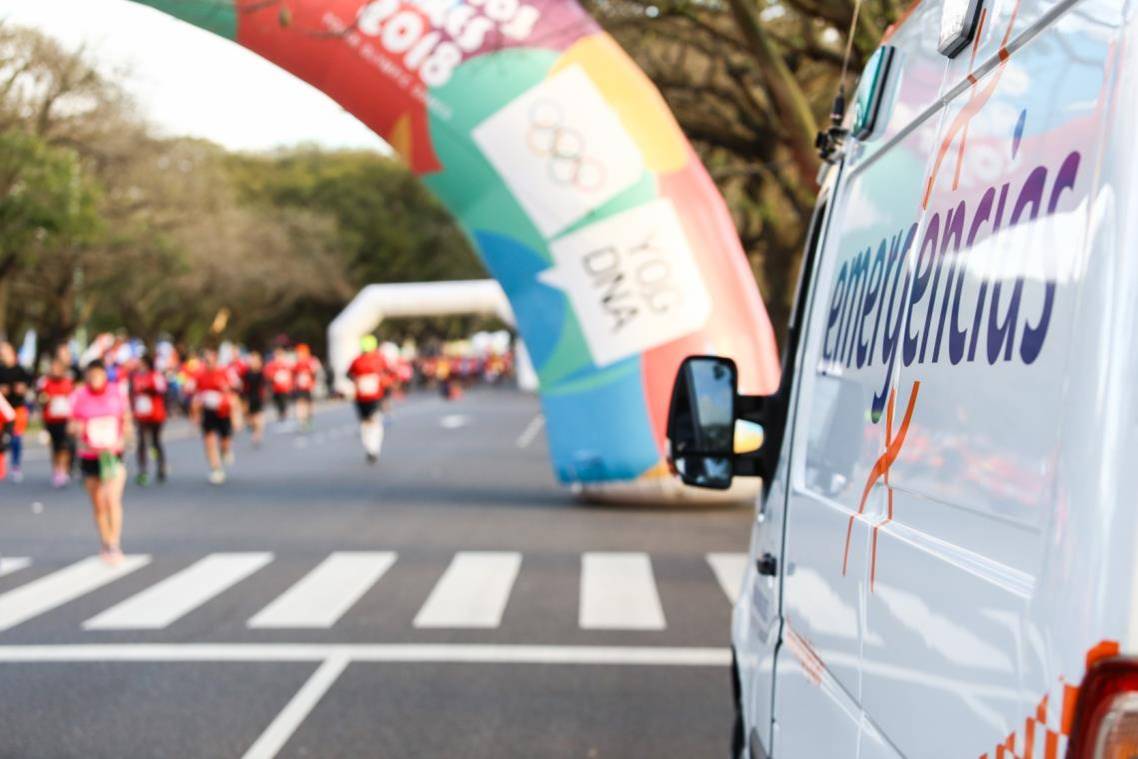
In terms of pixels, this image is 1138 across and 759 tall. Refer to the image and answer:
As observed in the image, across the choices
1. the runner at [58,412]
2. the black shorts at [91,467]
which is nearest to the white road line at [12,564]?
the black shorts at [91,467]

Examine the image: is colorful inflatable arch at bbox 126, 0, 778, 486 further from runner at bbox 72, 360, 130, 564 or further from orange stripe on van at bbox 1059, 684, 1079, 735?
orange stripe on van at bbox 1059, 684, 1079, 735

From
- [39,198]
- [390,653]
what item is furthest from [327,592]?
[39,198]

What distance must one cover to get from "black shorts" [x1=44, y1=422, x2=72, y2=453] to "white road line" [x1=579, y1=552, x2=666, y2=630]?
9.72 meters

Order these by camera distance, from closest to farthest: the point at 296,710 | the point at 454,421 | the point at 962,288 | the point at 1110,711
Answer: the point at 1110,711, the point at 962,288, the point at 296,710, the point at 454,421

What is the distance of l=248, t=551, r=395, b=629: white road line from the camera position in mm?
10031

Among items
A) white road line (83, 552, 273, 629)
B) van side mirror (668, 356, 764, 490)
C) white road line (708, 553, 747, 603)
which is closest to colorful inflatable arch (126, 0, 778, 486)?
white road line (708, 553, 747, 603)

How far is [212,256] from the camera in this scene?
59.0 metres

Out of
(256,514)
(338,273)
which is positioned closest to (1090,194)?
(256,514)

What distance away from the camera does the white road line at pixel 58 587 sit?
1052 cm

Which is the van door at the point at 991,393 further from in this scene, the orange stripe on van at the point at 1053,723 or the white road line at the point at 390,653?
the white road line at the point at 390,653

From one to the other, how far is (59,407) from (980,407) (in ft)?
64.2

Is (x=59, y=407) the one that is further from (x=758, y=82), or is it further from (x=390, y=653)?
(x=390, y=653)

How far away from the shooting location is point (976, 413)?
2270mm

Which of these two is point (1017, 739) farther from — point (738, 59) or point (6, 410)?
point (738, 59)
